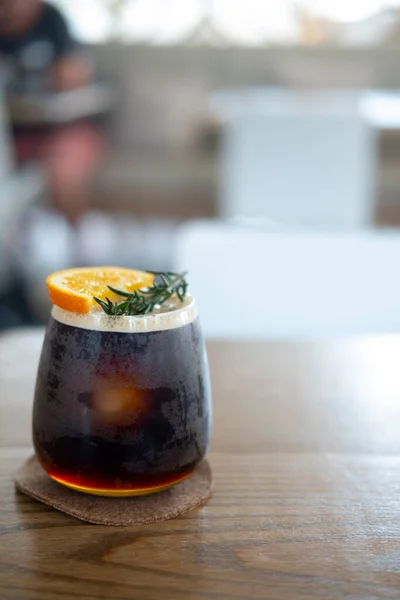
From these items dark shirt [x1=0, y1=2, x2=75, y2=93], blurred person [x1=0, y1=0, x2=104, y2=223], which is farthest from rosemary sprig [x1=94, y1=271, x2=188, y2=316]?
dark shirt [x1=0, y1=2, x2=75, y2=93]

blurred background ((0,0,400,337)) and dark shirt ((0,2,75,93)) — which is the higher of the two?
dark shirt ((0,2,75,93))

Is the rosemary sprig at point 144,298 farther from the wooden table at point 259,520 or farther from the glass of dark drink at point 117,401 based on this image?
the wooden table at point 259,520

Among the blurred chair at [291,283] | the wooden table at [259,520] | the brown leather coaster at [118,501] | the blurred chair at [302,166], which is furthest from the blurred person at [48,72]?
→ the brown leather coaster at [118,501]

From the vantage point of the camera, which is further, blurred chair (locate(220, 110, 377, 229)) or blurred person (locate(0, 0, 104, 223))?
blurred person (locate(0, 0, 104, 223))

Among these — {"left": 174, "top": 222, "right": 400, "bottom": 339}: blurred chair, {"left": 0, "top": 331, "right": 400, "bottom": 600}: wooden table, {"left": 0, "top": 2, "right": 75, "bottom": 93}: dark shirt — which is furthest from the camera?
{"left": 0, "top": 2, "right": 75, "bottom": 93}: dark shirt

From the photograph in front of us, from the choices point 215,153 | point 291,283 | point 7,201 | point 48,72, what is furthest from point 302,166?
point 215,153

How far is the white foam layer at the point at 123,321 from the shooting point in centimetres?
→ 46

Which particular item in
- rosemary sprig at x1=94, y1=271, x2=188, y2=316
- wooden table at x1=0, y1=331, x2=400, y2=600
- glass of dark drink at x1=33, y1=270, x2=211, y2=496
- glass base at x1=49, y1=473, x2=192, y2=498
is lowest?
wooden table at x1=0, y1=331, x2=400, y2=600

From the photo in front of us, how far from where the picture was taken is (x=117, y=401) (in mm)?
466

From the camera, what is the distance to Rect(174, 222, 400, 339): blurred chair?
1.09 metres

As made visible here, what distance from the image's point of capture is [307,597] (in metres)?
0.39

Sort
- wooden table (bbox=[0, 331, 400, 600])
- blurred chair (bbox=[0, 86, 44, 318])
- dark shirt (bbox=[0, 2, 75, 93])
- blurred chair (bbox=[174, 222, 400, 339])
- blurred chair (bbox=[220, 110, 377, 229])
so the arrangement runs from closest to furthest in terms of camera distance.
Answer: wooden table (bbox=[0, 331, 400, 600]) < blurred chair (bbox=[174, 222, 400, 339]) < blurred chair (bbox=[220, 110, 377, 229]) < blurred chair (bbox=[0, 86, 44, 318]) < dark shirt (bbox=[0, 2, 75, 93])

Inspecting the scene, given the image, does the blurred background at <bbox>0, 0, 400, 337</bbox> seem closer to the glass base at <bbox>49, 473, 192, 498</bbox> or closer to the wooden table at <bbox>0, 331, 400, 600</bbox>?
the wooden table at <bbox>0, 331, 400, 600</bbox>

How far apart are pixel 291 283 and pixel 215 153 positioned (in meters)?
4.03
